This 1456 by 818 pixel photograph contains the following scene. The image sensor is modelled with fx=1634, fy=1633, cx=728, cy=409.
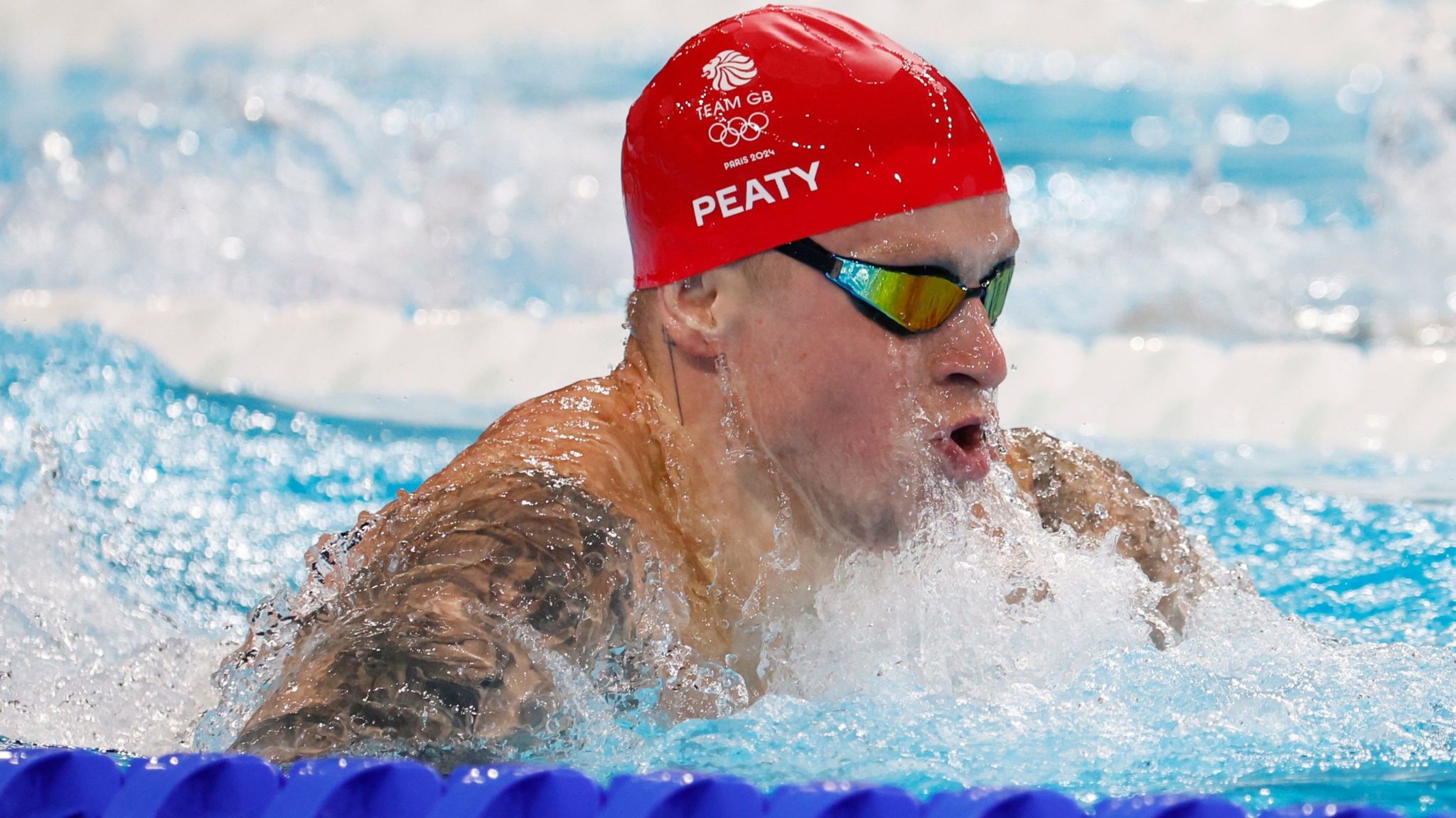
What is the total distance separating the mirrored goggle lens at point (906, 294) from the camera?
1854 millimetres

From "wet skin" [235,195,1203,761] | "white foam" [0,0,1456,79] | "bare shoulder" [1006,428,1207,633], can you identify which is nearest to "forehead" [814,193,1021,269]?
"wet skin" [235,195,1203,761]

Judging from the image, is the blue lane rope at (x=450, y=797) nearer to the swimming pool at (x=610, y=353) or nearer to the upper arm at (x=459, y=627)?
the upper arm at (x=459, y=627)

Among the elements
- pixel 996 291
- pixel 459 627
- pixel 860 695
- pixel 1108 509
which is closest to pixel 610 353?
pixel 1108 509

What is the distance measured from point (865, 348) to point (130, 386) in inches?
103

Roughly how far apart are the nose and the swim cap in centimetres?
14

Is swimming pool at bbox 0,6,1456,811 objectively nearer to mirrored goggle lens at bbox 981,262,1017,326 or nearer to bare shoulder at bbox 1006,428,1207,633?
bare shoulder at bbox 1006,428,1207,633

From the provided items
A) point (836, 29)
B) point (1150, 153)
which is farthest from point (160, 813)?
point (1150, 153)

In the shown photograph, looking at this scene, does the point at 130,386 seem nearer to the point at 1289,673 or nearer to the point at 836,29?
the point at 836,29

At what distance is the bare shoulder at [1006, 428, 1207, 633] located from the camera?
7.59 feet

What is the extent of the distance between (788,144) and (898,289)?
0.23 meters

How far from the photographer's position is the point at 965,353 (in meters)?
1.88

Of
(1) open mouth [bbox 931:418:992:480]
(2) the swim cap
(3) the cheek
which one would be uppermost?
(2) the swim cap

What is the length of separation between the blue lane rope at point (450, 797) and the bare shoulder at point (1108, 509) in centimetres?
79

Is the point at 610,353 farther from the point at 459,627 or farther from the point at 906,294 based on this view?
the point at 459,627
